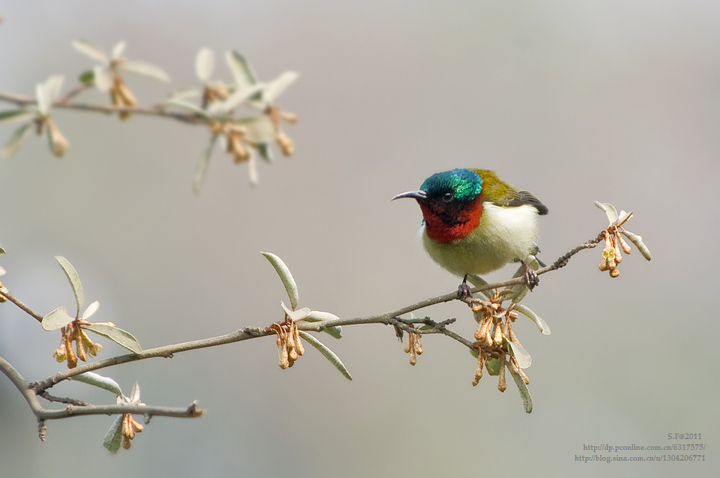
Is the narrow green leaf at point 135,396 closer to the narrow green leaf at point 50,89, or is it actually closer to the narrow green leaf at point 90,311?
the narrow green leaf at point 90,311

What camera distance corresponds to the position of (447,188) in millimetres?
4445

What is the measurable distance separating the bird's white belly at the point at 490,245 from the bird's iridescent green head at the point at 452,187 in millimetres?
133

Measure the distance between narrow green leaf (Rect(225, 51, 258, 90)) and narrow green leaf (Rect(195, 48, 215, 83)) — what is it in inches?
3.2

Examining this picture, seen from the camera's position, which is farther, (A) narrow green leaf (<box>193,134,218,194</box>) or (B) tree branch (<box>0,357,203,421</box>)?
(A) narrow green leaf (<box>193,134,218,194</box>)

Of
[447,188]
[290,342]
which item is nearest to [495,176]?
[447,188]

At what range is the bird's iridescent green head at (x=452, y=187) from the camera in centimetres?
443

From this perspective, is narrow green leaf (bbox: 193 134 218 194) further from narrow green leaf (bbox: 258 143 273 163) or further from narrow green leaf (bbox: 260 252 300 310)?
narrow green leaf (bbox: 260 252 300 310)

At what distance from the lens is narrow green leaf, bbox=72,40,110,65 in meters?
1.56

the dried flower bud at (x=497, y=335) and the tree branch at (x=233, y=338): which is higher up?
the dried flower bud at (x=497, y=335)

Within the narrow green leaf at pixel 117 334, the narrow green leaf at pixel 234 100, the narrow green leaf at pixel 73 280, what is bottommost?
the narrow green leaf at pixel 117 334

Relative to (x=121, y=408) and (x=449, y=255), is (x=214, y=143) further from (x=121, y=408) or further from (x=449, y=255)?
(x=449, y=255)

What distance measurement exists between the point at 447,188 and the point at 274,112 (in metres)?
3.01

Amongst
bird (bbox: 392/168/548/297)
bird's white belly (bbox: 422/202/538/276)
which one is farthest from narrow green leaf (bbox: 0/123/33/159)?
bird's white belly (bbox: 422/202/538/276)

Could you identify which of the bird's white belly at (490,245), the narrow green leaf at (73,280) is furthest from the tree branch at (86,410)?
the bird's white belly at (490,245)
